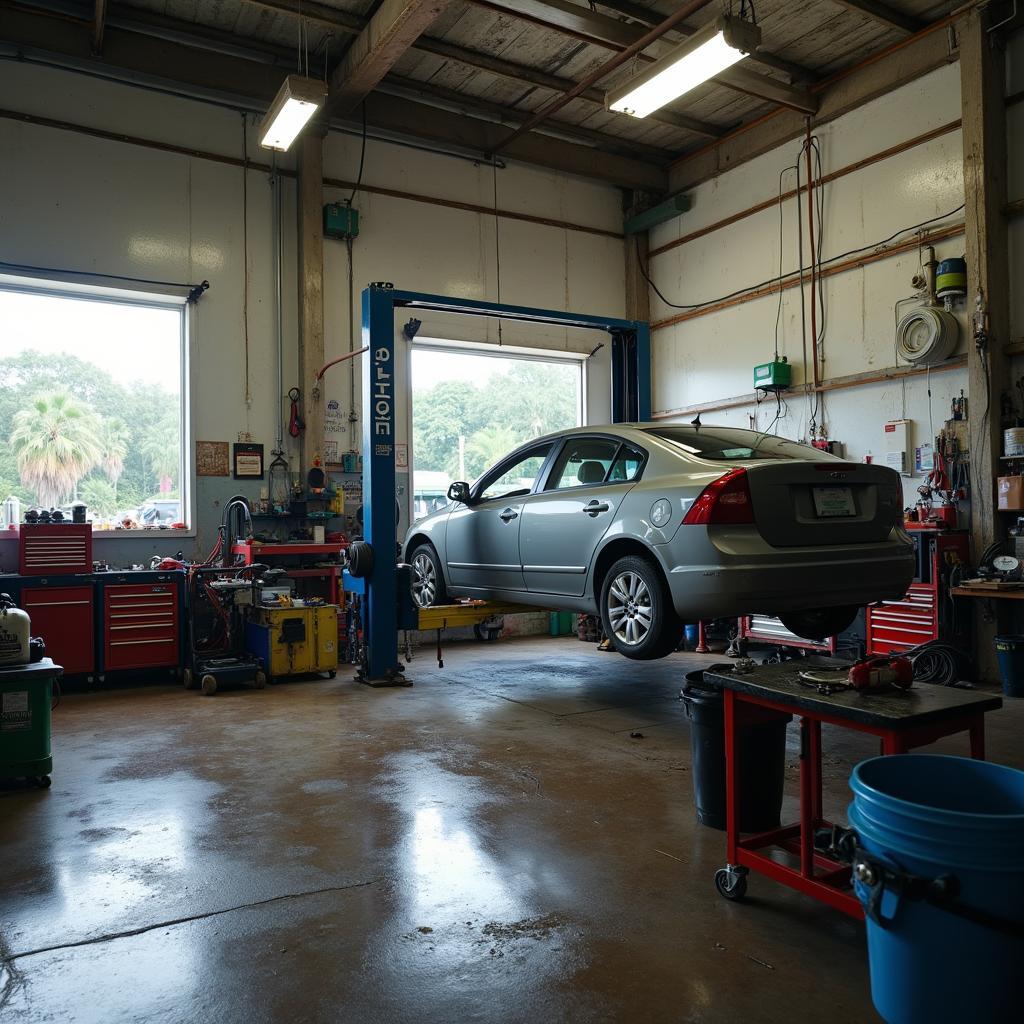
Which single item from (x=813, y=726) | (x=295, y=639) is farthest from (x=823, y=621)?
(x=295, y=639)

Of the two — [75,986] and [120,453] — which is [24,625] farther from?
[120,453]

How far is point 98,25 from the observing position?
22.0 feet

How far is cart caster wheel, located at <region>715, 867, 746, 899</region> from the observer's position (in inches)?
100

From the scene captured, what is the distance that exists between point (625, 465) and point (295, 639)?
10.3 ft

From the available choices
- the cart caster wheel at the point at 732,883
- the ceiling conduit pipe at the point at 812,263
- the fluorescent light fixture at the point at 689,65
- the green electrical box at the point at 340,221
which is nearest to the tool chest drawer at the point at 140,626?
the green electrical box at the point at 340,221

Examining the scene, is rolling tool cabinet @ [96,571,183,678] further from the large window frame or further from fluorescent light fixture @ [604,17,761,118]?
fluorescent light fixture @ [604,17,761,118]

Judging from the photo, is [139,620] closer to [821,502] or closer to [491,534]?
[491,534]

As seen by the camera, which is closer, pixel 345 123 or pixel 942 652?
pixel 942 652

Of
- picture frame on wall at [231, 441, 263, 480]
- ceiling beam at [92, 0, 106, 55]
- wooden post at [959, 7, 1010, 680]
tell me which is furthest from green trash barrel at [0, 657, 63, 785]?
wooden post at [959, 7, 1010, 680]

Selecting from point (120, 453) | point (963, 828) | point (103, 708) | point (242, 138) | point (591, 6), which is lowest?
point (103, 708)

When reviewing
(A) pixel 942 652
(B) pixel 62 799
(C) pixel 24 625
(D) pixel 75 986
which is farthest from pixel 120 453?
(A) pixel 942 652

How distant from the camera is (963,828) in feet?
5.48

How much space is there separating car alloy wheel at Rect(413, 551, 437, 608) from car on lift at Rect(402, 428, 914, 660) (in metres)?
1.13

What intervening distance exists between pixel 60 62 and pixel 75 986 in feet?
24.8
